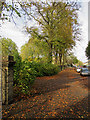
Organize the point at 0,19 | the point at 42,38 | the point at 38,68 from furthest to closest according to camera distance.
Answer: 1. the point at 42,38
2. the point at 38,68
3. the point at 0,19

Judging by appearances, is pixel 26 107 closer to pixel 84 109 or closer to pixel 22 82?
pixel 22 82

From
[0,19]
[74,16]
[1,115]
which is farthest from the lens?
[74,16]

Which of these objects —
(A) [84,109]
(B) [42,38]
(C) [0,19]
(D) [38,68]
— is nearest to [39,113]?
(A) [84,109]

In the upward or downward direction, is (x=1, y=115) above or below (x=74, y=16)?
below

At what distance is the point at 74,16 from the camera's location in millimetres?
17484

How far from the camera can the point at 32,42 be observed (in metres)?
18.5

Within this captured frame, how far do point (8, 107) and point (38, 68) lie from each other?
1014 centimetres

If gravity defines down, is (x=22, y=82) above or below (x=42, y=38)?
below

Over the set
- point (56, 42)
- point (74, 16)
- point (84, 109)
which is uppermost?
point (74, 16)

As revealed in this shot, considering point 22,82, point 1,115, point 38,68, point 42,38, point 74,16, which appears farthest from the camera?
point 42,38

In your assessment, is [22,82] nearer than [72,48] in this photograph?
Yes

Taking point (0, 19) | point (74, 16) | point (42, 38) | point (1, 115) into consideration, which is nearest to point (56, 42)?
point (42, 38)

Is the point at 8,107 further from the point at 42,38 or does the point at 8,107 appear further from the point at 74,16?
the point at 74,16

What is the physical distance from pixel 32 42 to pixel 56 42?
4.81 m
